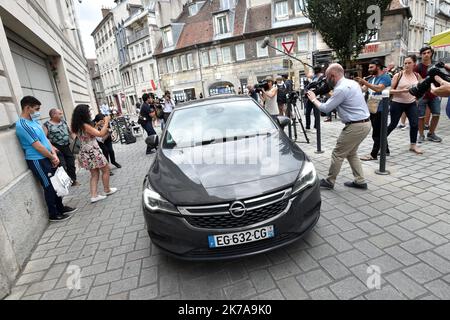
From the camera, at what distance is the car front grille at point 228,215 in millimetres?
2270

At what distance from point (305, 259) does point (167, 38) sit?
34710 mm

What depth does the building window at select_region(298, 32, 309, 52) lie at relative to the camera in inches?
977

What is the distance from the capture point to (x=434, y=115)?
234 inches

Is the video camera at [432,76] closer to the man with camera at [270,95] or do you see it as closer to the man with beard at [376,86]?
the man with beard at [376,86]

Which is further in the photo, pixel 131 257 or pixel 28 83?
pixel 28 83

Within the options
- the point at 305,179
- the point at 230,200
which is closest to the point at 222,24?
the point at 305,179

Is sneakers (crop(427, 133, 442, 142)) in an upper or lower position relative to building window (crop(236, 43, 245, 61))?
lower

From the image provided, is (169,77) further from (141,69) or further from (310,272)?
(310,272)

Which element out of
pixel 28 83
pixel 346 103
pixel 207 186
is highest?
pixel 28 83

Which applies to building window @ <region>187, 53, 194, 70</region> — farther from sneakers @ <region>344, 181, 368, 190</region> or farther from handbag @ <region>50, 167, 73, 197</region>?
sneakers @ <region>344, 181, 368, 190</region>

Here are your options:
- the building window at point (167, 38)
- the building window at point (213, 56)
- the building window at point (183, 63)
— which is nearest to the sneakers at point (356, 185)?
the building window at point (213, 56)

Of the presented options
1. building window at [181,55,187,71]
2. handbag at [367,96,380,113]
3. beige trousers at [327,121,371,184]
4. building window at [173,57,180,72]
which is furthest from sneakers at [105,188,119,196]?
building window at [173,57,180,72]
